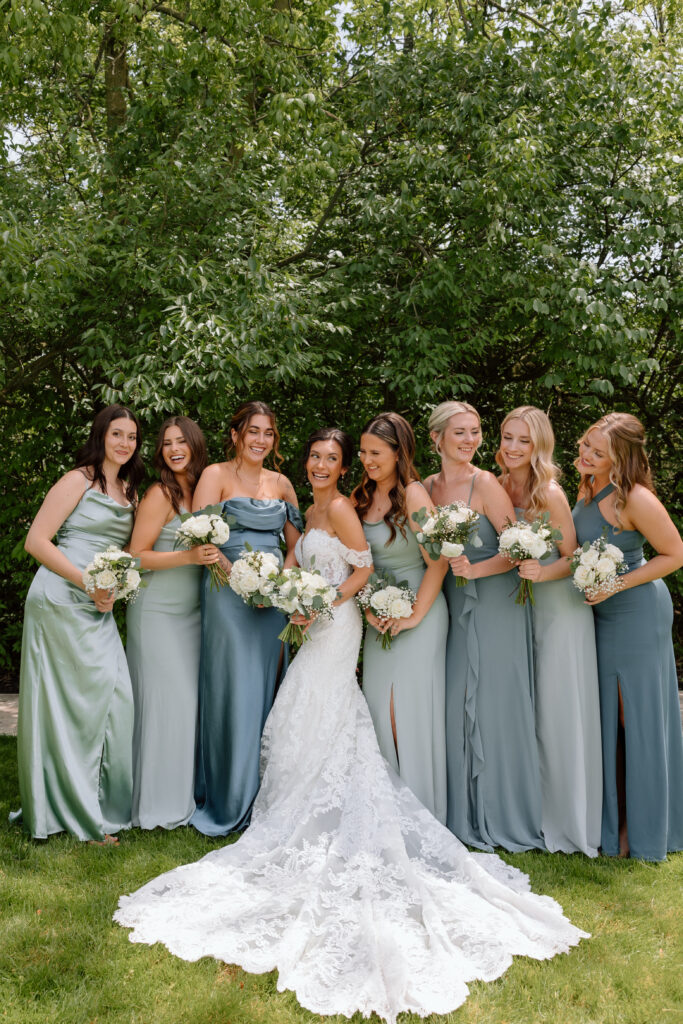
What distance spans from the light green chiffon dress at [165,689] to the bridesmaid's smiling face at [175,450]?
336 mm

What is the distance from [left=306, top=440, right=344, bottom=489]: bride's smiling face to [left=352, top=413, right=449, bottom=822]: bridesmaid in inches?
7.1

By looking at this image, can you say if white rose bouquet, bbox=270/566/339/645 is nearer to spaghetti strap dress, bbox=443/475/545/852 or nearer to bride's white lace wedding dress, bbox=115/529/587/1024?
bride's white lace wedding dress, bbox=115/529/587/1024

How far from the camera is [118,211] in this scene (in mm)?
6867

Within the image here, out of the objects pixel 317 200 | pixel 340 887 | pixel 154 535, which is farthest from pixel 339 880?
pixel 317 200

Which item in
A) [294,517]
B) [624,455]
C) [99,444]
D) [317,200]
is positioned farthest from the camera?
[317,200]

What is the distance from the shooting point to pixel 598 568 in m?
4.53

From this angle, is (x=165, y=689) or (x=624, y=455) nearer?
(x=624, y=455)

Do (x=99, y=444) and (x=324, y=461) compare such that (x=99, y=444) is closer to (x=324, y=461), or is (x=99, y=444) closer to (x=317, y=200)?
(x=324, y=461)

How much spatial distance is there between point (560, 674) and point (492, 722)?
19.6 inches

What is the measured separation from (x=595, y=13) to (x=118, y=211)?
15.0ft

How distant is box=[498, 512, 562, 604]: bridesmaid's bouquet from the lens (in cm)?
445

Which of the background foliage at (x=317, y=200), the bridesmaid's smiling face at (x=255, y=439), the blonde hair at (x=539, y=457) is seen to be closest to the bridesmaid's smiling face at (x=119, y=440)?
the bridesmaid's smiling face at (x=255, y=439)

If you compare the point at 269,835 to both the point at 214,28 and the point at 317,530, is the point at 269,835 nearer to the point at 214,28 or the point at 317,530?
the point at 317,530

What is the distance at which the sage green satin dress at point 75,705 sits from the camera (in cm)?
471
